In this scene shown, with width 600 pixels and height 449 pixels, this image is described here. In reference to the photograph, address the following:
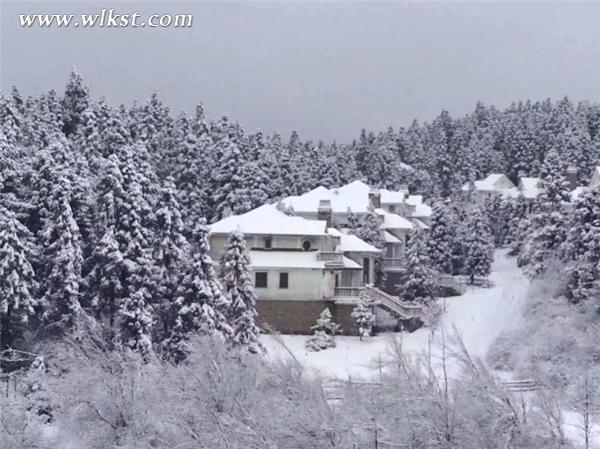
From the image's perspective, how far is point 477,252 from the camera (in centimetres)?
5447

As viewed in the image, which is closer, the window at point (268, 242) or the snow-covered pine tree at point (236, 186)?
the window at point (268, 242)

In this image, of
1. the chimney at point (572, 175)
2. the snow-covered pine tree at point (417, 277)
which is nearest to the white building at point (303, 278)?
the snow-covered pine tree at point (417, 277)

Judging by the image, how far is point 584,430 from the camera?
615 inches

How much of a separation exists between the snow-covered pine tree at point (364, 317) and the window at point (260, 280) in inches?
206

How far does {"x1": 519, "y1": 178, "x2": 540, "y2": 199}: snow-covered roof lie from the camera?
74.3 metres

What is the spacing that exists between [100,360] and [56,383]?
4.35 feet

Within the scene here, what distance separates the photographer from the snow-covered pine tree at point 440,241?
5422 centimetres

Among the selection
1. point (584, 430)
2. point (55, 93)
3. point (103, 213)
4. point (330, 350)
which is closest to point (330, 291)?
point (330, 350)

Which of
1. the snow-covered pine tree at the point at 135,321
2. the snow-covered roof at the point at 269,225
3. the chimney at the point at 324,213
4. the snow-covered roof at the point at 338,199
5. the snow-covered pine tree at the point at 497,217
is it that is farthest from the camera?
the snow-covered pine tree at the point at 497,217

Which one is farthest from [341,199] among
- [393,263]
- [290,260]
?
[290,260]

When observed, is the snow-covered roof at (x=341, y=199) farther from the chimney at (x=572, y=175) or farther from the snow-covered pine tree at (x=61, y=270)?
the snow-covered pine tree at (x=61, y=270)

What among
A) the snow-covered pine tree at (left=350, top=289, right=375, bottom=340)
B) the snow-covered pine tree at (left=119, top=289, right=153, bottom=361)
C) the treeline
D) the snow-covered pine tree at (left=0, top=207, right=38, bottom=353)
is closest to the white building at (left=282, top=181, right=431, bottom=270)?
the treeline

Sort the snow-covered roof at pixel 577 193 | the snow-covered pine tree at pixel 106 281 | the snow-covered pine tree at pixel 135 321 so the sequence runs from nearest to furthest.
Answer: the snow-covered pine tree at pixel 135 321 → the snow-covered pine tree at pixel 106 281 → the snow-covered roof at pixel 577 193

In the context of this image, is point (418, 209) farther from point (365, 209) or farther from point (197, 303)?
point (197, 303)
